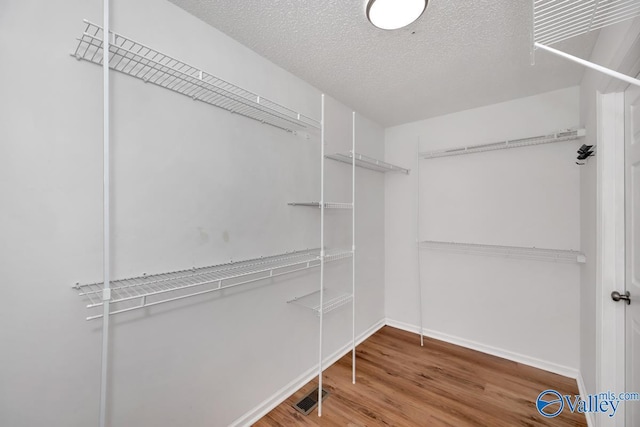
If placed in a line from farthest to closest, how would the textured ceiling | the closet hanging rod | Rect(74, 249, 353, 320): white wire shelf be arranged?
the textured ceiling → Rect(74, 249, 353, 320): white wire shelf → the closet hanging rod

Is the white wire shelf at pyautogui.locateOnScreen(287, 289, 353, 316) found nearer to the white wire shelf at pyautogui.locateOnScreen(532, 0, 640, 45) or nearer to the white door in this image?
the white door

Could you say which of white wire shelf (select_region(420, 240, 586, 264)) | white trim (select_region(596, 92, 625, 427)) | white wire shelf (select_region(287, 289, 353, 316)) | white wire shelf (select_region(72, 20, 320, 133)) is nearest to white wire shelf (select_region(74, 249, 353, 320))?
white wire shelf (select_region(287, 289, 353, 316))

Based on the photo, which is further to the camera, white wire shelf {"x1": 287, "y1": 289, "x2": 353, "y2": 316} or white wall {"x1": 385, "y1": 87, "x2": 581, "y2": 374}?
white wall {"x1": 385, "y1": 87, "x2": 581, "y2": 374}

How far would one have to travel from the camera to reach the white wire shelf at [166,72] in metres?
1.10

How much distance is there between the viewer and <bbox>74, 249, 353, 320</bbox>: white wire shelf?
1147 mm

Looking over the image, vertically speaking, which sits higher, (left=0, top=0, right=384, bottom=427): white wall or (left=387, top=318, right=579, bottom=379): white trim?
(left=0, top=0, right=384, bottom=427): white wall

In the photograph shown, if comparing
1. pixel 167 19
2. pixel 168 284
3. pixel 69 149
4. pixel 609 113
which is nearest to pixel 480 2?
pixel 609 113

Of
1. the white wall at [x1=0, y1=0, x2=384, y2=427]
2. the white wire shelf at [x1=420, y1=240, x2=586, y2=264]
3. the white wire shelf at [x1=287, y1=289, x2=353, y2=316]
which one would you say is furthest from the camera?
the white wire shelf at [x1=420, y1=240, x2=586, y2=264]

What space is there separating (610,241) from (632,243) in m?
0.14

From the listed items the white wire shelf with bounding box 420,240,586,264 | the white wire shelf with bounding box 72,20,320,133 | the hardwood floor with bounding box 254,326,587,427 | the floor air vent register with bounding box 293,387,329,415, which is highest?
the white wire shelf with bounding box 72,20,320,133

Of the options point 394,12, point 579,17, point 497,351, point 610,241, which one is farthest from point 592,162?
point 497,351

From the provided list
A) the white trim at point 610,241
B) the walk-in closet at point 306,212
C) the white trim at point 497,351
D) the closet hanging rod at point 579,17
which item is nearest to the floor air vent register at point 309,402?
the walk-in closet at point 306,212

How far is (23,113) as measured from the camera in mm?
1000

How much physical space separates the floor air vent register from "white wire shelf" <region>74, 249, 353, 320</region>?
982 mm
